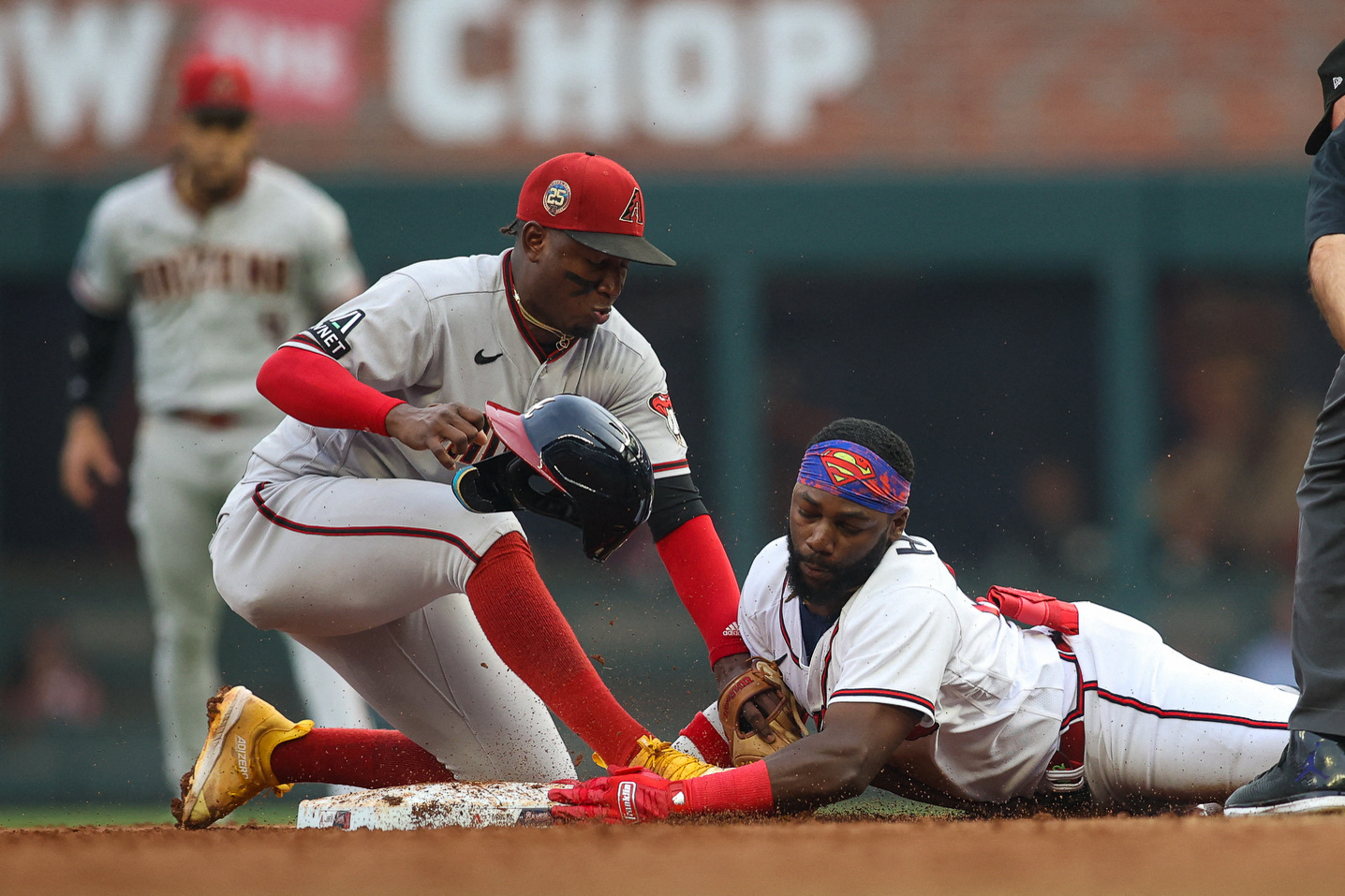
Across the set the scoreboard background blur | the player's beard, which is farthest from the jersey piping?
the scoreboard background blur

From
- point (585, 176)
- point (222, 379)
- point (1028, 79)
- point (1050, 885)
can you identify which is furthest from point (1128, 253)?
point (1050, 885)

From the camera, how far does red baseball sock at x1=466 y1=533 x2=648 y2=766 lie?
3135 mm

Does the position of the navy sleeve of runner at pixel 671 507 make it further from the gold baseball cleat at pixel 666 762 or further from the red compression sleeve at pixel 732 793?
the red compression sleeve at pixel 732 793

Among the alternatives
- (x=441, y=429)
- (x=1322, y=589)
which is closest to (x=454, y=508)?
(x=441, y=429)

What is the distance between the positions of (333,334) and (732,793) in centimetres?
124

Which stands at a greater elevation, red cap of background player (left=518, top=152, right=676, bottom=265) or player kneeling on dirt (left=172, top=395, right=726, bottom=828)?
red cap of background player (left=518, top=152, right=676, bottom=265)

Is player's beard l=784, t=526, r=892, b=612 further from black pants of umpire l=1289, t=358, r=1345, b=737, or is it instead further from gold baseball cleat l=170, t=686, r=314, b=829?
gold baseball cleat l=170, t=686, r=314, b=829

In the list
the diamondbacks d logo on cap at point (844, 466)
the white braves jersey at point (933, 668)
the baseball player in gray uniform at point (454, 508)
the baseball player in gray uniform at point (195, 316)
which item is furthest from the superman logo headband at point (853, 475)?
the baseball player in gray uniform at point (195, 316)

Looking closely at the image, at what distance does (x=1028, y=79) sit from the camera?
934 cm

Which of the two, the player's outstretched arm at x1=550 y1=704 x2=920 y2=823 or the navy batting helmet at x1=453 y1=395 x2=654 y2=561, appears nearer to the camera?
the player's outstretched arm at x1=550 y1=704 x2=920 y2=823

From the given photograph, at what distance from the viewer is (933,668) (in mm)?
3086

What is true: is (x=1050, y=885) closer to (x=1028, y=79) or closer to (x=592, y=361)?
(x=592, y=361)

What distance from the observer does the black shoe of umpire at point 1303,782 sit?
281 centimetres

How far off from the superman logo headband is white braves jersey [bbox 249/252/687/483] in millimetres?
476
